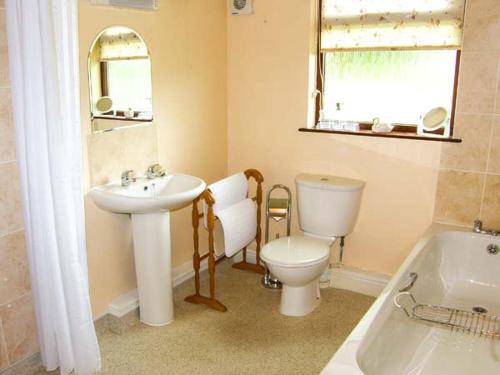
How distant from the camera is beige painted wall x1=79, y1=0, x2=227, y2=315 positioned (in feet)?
9.14

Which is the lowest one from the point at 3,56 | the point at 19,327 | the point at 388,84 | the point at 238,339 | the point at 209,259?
the point at 238,339

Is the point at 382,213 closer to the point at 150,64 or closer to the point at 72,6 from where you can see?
the point at 150,64

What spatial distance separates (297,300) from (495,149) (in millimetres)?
1453

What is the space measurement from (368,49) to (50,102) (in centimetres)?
197

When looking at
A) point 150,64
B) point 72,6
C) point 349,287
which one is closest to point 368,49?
point 150,64

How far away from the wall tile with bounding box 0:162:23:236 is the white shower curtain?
0.08 m

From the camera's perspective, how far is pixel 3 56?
A: 223cm

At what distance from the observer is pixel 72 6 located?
215 cm

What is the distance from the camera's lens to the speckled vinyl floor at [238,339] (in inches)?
104

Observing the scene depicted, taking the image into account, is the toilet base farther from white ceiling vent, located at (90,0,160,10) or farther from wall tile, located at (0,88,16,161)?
white ceiling vent, located at (90,0,160,10)

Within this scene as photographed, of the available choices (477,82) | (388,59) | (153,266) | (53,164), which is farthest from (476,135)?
(53,164)

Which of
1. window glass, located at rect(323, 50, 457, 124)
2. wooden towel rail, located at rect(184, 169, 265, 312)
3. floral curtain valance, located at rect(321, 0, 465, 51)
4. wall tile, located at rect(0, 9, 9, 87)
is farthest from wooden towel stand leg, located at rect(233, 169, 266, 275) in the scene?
wall tile, located at rect(0, 9, 9, 87)

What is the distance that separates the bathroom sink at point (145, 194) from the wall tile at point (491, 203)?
167cm

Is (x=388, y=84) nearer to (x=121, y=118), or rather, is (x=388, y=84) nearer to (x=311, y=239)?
(x=311, y=239)
